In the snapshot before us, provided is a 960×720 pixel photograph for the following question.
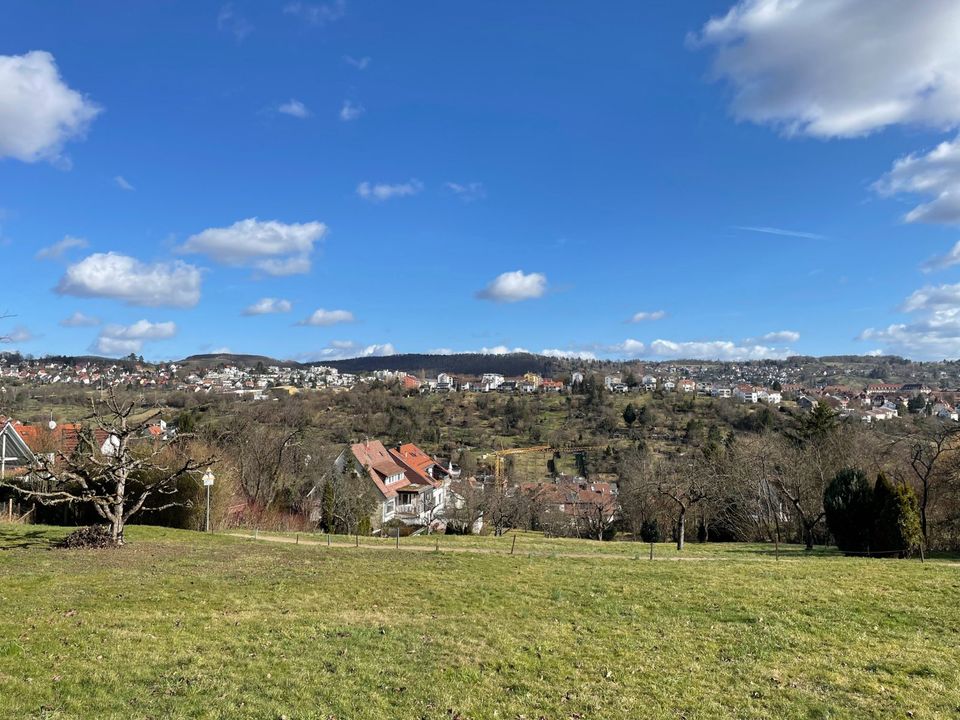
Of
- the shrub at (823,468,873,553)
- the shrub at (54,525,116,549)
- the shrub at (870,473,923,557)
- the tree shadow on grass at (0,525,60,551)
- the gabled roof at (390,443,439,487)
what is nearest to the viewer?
the tree shadow on grass at (0,525,60,551)

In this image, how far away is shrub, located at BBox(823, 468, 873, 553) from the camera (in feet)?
90.0

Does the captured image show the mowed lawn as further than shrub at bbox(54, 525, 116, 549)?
No

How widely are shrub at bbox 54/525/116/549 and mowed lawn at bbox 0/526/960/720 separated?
1757mm

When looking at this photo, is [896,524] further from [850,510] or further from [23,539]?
[23,539]

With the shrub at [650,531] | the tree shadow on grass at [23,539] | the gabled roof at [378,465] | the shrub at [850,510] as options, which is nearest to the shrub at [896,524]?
the shrub at [850,510]

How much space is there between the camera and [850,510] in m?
28.2

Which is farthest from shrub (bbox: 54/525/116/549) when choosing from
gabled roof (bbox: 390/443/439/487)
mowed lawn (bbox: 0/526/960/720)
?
gabled roof (bbox: 390/443/439/487)

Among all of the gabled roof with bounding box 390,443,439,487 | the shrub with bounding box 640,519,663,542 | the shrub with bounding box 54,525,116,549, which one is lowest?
the shrub with bounding box 640,519,663,542

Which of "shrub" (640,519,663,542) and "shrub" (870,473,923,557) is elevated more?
"shrub" (870,473,923,557)

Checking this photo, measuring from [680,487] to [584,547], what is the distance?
70.7ft

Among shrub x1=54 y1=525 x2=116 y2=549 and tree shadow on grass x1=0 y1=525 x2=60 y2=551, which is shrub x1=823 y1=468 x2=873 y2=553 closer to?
shrub x1=54 y1=525 x2=116 y2=549

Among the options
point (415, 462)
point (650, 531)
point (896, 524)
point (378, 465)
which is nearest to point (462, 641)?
point (896, 524)

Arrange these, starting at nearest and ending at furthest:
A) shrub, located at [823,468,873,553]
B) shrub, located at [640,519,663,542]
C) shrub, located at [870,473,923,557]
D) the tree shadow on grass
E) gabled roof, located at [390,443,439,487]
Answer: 1. the tree shadow on grass
2. shrub, located at [870,473,923,557]
3. shrub, located at [823,468,873,553]
4. shrub, located at [640,519,663,542]
5. gabled roof, located at [390,443,439,487]

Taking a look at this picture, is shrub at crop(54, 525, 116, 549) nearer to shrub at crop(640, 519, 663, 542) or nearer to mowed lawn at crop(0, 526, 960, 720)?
mowed lawn at crop(0, 526, 960, 720)
